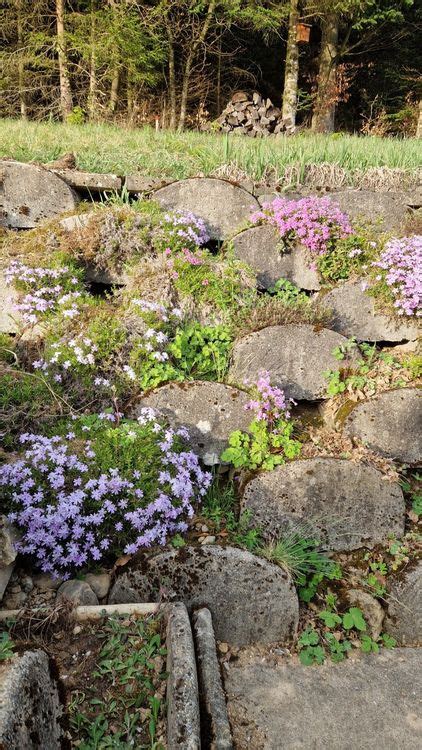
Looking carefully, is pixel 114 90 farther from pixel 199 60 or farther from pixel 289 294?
pixel 289 294

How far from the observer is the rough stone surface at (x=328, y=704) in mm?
2297

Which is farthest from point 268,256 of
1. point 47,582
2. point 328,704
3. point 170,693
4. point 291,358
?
point 170,693

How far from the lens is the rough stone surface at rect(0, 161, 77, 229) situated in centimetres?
492

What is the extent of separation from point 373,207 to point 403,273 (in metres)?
1.25

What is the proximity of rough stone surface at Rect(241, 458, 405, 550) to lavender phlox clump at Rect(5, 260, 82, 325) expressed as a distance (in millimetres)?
1972

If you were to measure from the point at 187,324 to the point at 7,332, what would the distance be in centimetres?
150

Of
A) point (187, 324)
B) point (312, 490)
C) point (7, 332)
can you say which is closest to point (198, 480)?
point (312, 490)

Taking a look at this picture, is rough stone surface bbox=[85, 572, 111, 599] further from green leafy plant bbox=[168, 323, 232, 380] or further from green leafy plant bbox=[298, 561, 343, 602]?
green leafy plant bbox=[168, 323, 232, 380]

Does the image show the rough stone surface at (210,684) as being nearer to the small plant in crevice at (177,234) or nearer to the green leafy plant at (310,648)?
the green leafy plant at (310,648)

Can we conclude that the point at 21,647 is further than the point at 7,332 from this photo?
No

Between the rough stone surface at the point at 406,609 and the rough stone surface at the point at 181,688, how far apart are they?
135cm

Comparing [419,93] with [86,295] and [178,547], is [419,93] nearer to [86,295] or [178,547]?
[86,295]

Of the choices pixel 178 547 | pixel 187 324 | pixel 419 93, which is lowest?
pixel 178 547

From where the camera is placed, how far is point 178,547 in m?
2.85
